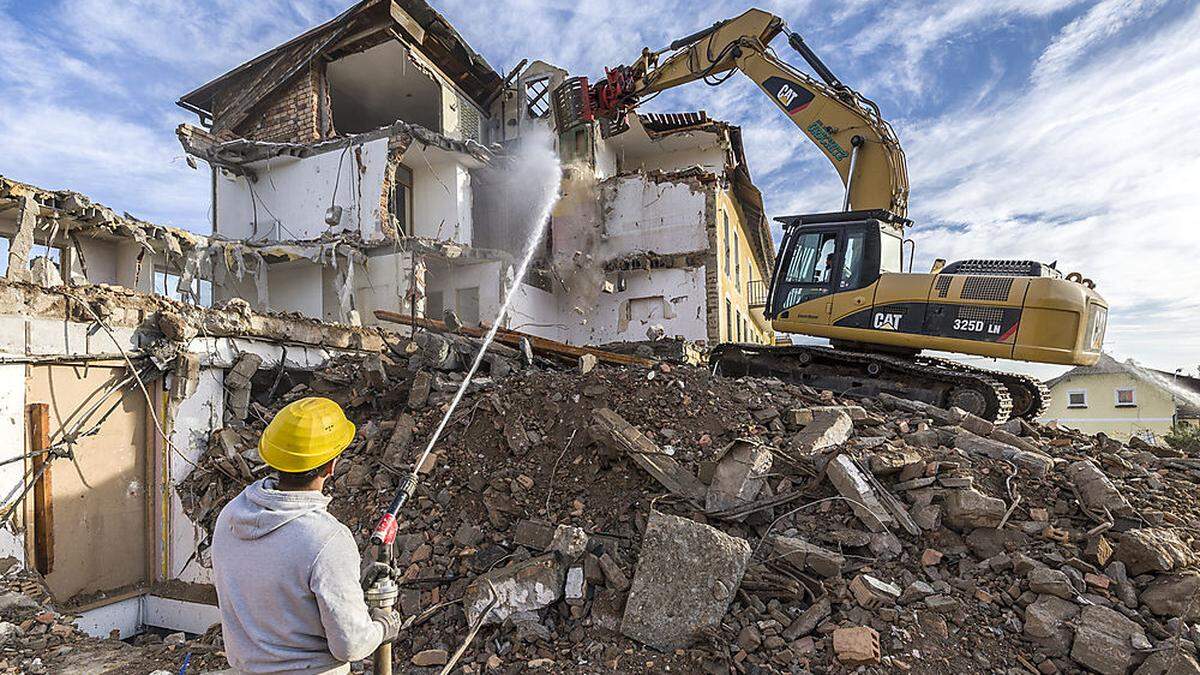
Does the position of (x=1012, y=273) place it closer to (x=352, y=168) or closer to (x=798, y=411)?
(x=798, y=411)

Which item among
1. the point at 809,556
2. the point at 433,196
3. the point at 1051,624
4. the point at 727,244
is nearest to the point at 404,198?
the point at 433,196

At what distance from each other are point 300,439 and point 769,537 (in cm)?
340

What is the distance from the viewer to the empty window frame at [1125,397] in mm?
28375

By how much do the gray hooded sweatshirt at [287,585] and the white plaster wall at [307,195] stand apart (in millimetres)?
13604

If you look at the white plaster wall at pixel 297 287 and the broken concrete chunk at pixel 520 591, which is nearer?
the broken concrete chunk at pixel 520 591

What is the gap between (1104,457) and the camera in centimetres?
540

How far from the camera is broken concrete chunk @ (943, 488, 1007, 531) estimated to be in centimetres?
428

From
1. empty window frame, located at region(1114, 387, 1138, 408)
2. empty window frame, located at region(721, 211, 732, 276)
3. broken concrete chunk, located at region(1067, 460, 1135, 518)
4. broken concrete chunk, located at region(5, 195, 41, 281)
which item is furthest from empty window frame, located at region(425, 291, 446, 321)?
empty window frame, located at region(1114, 387, 1138, 408)

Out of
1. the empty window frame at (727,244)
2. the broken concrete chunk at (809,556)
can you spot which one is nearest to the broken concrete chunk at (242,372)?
the broken concrete chunk at (809,556)

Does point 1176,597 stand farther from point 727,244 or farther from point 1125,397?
point 1125,397

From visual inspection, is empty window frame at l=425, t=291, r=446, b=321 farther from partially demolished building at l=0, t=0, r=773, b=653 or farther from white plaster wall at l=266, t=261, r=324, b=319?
white plaster wall at l=266, t=261, r=324, b=319

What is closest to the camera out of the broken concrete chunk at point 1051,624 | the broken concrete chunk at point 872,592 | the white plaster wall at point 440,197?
the broken concrete chunk at point 1051,624

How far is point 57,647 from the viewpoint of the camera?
4.59m

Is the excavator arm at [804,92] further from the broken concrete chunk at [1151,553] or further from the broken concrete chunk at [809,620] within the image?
the broken concrete chunk at [809,620]
